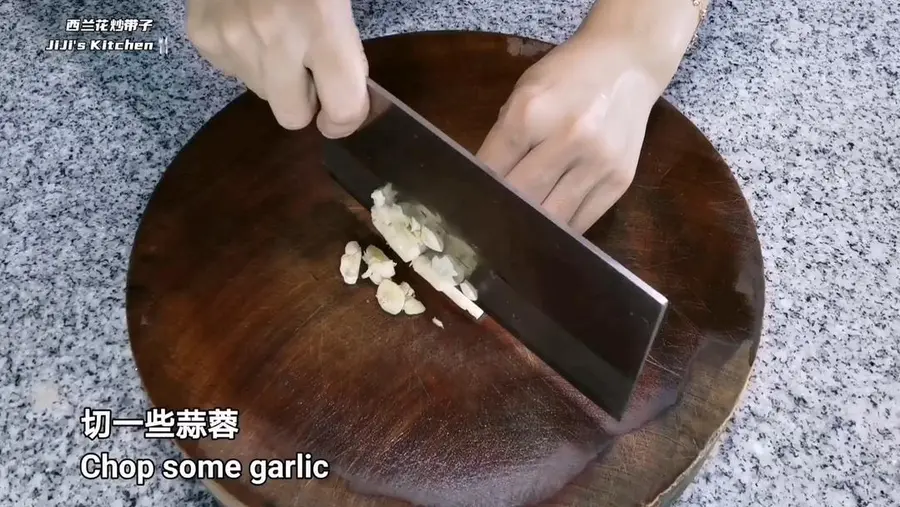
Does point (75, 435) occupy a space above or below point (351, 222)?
below

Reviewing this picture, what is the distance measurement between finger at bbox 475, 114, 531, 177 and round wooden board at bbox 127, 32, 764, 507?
85 mm

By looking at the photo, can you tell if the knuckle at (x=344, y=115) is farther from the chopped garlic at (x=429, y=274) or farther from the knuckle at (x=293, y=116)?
the chopped garlic at (x=429, y=274)

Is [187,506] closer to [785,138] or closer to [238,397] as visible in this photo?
[238,397]

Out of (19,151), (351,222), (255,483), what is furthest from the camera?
(19,151)

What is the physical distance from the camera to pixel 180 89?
91cm

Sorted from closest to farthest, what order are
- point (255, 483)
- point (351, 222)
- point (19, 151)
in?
point (255, 483) → point (351, 222) → point (19, 151)

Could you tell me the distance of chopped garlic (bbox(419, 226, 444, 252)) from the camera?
72cm

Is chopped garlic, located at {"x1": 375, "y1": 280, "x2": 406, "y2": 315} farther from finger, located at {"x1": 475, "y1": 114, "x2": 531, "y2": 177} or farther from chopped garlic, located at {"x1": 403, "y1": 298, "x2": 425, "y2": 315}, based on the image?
finger, located at {"x1": 475, "y1": 114, "x2": 531, "y2": 177}

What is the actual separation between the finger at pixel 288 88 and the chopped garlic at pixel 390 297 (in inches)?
6.5

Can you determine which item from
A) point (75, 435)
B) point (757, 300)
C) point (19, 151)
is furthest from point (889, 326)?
point (19, 151)

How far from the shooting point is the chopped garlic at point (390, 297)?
71 cm

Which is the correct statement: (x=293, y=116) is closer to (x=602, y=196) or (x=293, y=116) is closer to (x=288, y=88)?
(x=288, y=88)

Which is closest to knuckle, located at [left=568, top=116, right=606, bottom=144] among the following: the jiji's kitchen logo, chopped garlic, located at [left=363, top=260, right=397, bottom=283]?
chopped garlic, located at [left=363, top=260, right=397, bottom=283]

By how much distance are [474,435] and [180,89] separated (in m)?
0.55
